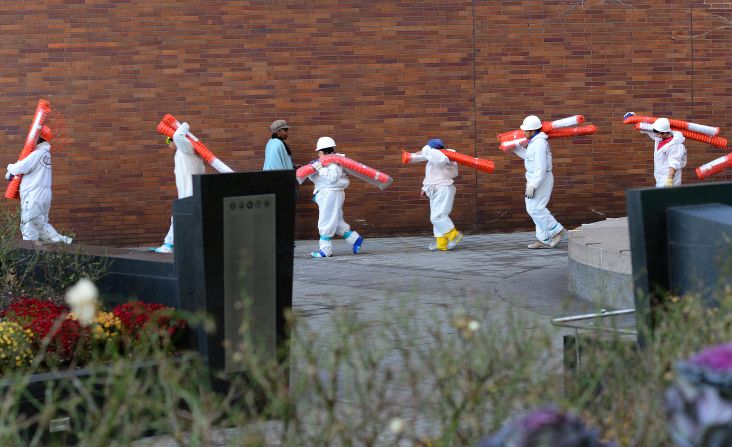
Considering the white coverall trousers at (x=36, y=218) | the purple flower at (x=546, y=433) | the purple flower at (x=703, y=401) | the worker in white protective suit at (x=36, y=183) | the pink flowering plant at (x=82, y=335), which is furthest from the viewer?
the worker in white protective suit at (x=36, y=183)

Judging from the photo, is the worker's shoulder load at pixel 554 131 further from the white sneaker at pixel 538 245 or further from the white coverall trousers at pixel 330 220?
the white coverall trousers at pixel 330 220

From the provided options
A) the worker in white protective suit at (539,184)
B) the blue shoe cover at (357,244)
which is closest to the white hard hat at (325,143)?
the blue shoe cover at (357,244)

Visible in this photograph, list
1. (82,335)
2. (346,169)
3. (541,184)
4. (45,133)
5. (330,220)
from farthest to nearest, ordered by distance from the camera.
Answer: (541,184)
(346,169)
(330,220)
(45,133)
(82,335)

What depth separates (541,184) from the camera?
1597 centimetres

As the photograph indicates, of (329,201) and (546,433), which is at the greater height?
(546,433)

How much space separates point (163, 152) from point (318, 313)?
6.69 metres

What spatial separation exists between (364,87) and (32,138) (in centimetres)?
453

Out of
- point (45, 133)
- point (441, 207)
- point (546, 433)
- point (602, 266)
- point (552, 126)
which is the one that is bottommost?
point (602, 266)

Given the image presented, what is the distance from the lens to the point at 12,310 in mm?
7703

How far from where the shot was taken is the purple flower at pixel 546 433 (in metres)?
2.31

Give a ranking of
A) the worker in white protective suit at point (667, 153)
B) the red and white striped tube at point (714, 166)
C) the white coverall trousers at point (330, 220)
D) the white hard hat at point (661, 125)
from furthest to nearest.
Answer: the red and white striped tube at point (714, 166) < the white hard hat at point (661, 125) < the worker in white protective suit at point (667, 153) < the white coverall trousers at point (330, 220)

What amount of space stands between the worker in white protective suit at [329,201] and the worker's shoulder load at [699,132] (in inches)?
166

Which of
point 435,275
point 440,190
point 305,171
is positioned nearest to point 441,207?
point 440,190

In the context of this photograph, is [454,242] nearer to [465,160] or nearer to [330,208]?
[465,160]
